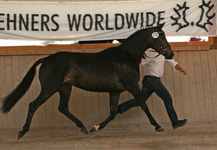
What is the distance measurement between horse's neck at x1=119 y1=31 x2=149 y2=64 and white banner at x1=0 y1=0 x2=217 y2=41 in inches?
31.6

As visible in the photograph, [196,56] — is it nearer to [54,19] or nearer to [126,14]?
[126,14]

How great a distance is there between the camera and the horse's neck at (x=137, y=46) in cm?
511

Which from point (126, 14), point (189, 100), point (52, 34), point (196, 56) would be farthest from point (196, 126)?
point (52, 34)

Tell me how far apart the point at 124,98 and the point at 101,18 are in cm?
154

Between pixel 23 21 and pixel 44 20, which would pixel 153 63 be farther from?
pixel 23 21

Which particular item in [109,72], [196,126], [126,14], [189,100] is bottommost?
[196,126]

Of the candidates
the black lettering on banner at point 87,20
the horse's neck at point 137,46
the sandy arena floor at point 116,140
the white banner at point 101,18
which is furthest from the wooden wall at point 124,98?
the horse's neck at point 137,46

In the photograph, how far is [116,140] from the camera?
5016 mm

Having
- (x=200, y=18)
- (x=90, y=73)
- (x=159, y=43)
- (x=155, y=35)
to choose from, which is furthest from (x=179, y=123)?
(x=200, y=18)

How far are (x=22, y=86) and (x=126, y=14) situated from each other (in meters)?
2.25

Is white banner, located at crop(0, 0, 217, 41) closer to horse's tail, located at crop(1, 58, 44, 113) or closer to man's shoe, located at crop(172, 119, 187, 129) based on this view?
horse's tail, located at crop(1, 58, 44, 113)

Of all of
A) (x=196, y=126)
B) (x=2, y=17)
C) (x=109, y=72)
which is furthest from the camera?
(x=196, y=126)

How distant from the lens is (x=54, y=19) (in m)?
5.77

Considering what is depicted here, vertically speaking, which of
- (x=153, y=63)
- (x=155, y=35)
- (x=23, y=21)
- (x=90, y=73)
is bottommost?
(x=90, y=73)
